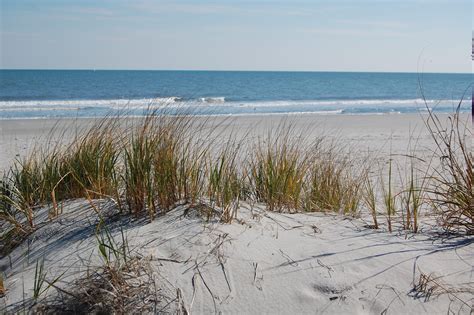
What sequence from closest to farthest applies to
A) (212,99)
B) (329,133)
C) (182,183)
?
(182,183), (329,133), (212,99)

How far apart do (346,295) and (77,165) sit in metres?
2.61

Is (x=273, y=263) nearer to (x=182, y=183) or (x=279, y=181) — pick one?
(x=182, y=183)

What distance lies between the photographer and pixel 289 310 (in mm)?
2879

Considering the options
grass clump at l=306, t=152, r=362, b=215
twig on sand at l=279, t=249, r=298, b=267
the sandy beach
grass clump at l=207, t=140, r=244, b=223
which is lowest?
the sandy beach

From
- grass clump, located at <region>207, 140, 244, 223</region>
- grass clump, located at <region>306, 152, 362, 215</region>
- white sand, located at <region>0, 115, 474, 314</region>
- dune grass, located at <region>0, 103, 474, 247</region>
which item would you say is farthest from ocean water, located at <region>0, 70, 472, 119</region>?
white sand, located at <region>0, 115, 474, 314</region>

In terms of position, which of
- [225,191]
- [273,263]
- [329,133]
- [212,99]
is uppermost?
[225,191]

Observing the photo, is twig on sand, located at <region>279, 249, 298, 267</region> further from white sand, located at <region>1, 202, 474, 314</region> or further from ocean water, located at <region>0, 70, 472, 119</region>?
ocean water, located at <region>0, 70, 472, 119</region>

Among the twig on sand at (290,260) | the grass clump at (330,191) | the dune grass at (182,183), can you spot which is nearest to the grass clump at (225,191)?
the dune grass at (182,183)

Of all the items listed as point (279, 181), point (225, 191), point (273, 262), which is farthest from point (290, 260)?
point (279, 181)

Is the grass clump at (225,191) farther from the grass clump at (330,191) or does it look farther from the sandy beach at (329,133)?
the sandy beach at (329,133)

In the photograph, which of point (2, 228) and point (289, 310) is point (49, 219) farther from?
point (289, 310)

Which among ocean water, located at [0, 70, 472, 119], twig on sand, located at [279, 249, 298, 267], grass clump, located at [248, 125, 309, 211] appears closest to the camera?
twig on sand, located at [279, 249, 298, 267]

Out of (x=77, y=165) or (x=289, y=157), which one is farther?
(x=289, y=157)

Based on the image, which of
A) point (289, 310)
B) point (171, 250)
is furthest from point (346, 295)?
point (171, 250)
